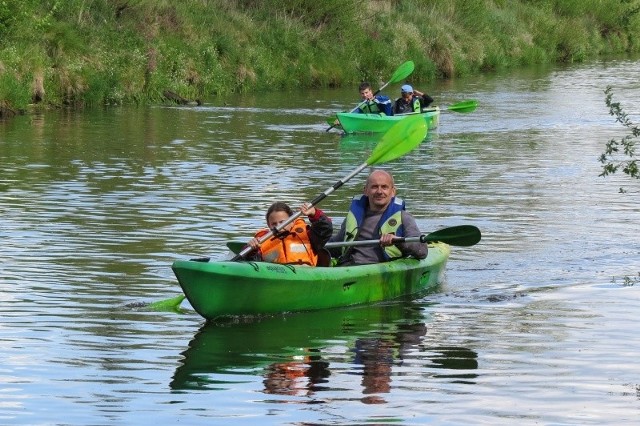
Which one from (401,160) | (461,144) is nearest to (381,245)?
(401,160)

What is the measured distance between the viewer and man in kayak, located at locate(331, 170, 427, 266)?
441 inches

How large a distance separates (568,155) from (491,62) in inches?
1007

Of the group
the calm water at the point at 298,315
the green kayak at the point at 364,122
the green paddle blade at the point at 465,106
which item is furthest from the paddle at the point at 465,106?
the calm water at the point at 298,315

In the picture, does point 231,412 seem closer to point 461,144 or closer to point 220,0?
point 461,144

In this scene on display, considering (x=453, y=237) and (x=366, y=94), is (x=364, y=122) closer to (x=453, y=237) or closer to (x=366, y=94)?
(x=366, y=94)

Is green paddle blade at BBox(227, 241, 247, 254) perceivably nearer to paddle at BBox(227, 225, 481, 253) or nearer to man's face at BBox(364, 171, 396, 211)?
paddle at BBox(227, 225, 481, 253)

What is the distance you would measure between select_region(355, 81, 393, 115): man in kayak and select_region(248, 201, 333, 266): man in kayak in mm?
14737

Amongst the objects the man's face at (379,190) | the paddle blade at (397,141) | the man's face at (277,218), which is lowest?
the man's face at (277,218)

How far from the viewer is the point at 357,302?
11.0 metres

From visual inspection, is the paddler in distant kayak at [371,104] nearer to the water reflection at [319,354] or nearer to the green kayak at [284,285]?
the green kayak at [284,285]

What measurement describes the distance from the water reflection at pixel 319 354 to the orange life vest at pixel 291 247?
1.62 feet

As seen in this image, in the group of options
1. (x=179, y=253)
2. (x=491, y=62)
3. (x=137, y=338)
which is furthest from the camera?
(x=491, y=62)

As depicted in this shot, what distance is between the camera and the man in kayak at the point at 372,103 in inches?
1008

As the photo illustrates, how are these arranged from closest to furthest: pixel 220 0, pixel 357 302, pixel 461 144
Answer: pixel 357 302 < pixel 461 144 < pixel 220 0
